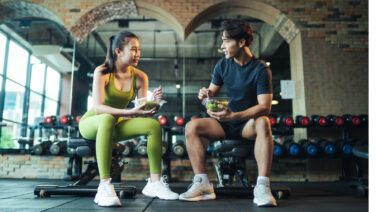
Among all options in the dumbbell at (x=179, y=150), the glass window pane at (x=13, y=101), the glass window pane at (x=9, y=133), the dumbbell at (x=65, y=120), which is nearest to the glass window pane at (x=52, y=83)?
the glass window pane at (x=13, y=101)

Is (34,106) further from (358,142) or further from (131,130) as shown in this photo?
(358,142)

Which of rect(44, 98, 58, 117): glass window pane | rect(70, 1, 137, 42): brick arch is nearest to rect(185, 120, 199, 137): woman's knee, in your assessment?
rect(70, 1, 137, 42): brick arch

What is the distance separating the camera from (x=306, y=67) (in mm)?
4719

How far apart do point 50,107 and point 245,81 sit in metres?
9.03

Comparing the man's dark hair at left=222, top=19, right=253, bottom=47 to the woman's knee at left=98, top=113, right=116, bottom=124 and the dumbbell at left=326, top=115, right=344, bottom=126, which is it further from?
the dumbbell at left=326, top=115, right=344, bottom=126

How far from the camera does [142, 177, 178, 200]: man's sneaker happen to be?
1.87 meters

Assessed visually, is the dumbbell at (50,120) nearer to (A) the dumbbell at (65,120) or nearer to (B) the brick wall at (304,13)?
(A) the dumbbell at (65,120)

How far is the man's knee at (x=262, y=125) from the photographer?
5.88 ft

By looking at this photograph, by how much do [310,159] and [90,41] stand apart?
7.05 m

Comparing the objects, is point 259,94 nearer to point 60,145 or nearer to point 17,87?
point 60,145

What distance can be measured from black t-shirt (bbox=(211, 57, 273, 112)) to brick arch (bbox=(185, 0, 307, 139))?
9.62 feet

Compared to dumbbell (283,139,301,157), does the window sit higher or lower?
higher

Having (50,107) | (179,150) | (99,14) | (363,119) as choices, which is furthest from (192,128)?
(50,107)

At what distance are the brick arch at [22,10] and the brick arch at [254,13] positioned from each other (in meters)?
2.21
